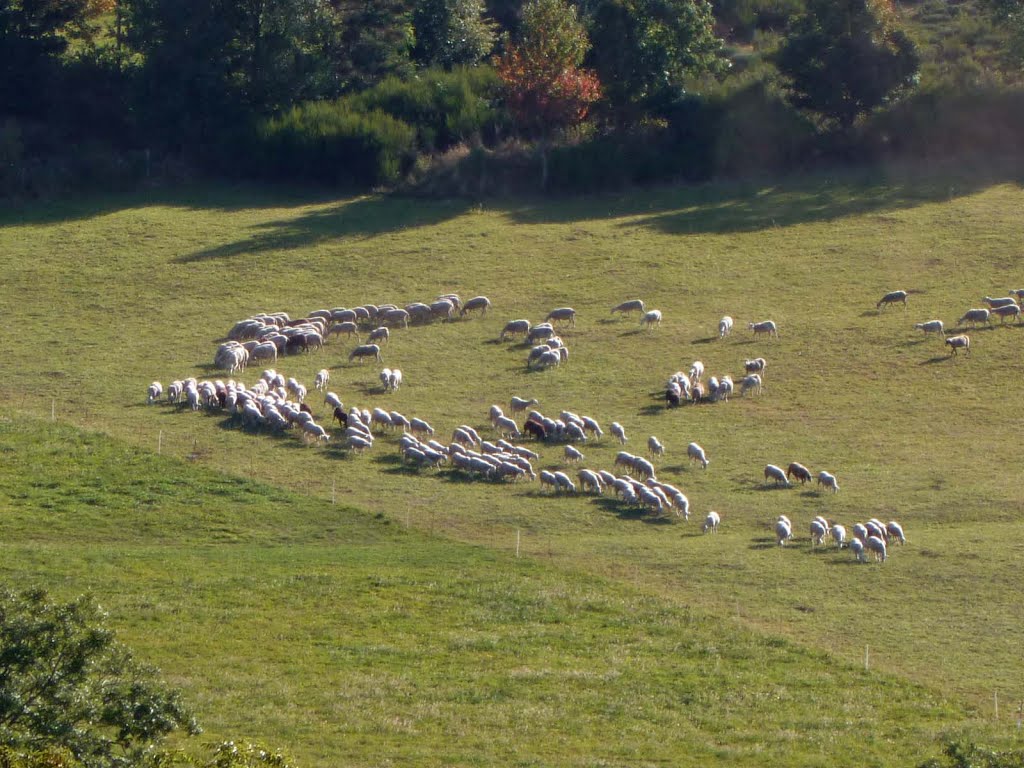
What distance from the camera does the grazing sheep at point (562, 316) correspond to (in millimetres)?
52094

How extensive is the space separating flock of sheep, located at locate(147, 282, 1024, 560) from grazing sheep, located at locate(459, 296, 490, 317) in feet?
0.12

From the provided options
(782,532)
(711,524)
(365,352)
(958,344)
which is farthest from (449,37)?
(782,532)

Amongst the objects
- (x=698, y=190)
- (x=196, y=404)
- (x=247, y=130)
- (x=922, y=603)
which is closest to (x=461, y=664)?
(x=922, y=603)

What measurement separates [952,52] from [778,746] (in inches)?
2586

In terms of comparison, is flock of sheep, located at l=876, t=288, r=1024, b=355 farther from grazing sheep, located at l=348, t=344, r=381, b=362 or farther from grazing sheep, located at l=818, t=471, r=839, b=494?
grazing sheep, located at l=348, t=344, r=381, b=362

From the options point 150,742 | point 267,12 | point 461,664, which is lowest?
point 461,664

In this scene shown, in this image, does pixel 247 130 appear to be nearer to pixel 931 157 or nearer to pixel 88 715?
pixel 931 157

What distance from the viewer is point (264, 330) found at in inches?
1969

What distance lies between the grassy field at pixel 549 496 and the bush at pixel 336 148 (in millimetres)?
6220

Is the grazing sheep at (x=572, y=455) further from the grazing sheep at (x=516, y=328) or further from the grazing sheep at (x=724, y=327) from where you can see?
the grazing sheep at (x=724, y=327)

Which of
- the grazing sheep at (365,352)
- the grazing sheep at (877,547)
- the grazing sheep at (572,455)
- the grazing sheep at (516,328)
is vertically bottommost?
the grazing sheep at (877,547)

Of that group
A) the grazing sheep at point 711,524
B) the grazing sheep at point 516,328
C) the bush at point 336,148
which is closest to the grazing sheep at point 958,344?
the grazing sheep at point 516,328

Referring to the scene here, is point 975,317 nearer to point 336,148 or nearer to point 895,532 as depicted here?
point 895,532

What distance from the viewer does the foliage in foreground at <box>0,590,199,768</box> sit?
1681cm
